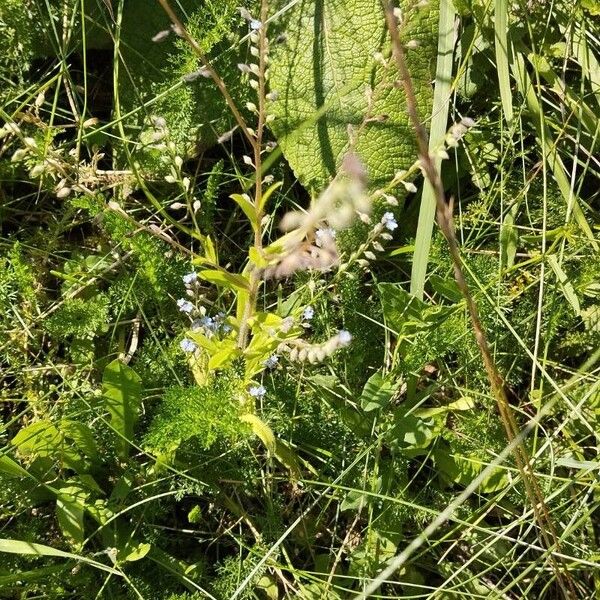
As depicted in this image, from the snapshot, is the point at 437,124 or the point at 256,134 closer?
the point at 256,134

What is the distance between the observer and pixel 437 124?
5.59ft

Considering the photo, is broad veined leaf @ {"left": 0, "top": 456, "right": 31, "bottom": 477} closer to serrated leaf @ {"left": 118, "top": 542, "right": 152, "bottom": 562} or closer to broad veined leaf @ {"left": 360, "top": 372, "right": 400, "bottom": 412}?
serrated leaf @ {"left": 118, "top": 542, "right": 152, "bottom": 562}

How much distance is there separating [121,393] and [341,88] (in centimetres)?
84

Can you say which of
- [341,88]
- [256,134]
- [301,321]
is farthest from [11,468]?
[341,88]

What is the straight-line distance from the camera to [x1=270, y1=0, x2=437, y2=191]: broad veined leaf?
175 centimetres

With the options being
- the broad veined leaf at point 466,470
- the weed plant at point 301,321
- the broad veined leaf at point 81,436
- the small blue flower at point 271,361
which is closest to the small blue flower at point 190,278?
the weed plant at point 301,321

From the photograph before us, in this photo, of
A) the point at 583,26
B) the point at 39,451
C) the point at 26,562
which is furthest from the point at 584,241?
the point at 26,562

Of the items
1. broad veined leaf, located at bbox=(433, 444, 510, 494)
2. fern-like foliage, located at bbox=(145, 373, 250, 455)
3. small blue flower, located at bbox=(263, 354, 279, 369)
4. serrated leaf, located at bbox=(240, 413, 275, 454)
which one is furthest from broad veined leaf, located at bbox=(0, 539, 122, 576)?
broad veined leaf, located at bbox=(433, 444, 510, 494)

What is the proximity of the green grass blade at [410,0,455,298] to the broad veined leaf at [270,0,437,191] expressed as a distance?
4 cm

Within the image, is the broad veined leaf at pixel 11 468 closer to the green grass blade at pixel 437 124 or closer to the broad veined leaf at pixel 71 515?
the broad veined leaf at pixel 71 515

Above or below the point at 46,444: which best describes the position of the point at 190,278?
above

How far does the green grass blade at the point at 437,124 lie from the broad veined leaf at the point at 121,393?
0.63 meters

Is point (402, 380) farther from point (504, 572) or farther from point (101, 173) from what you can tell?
point (101, 173)

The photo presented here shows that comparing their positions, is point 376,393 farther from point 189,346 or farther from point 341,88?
point 341,88
